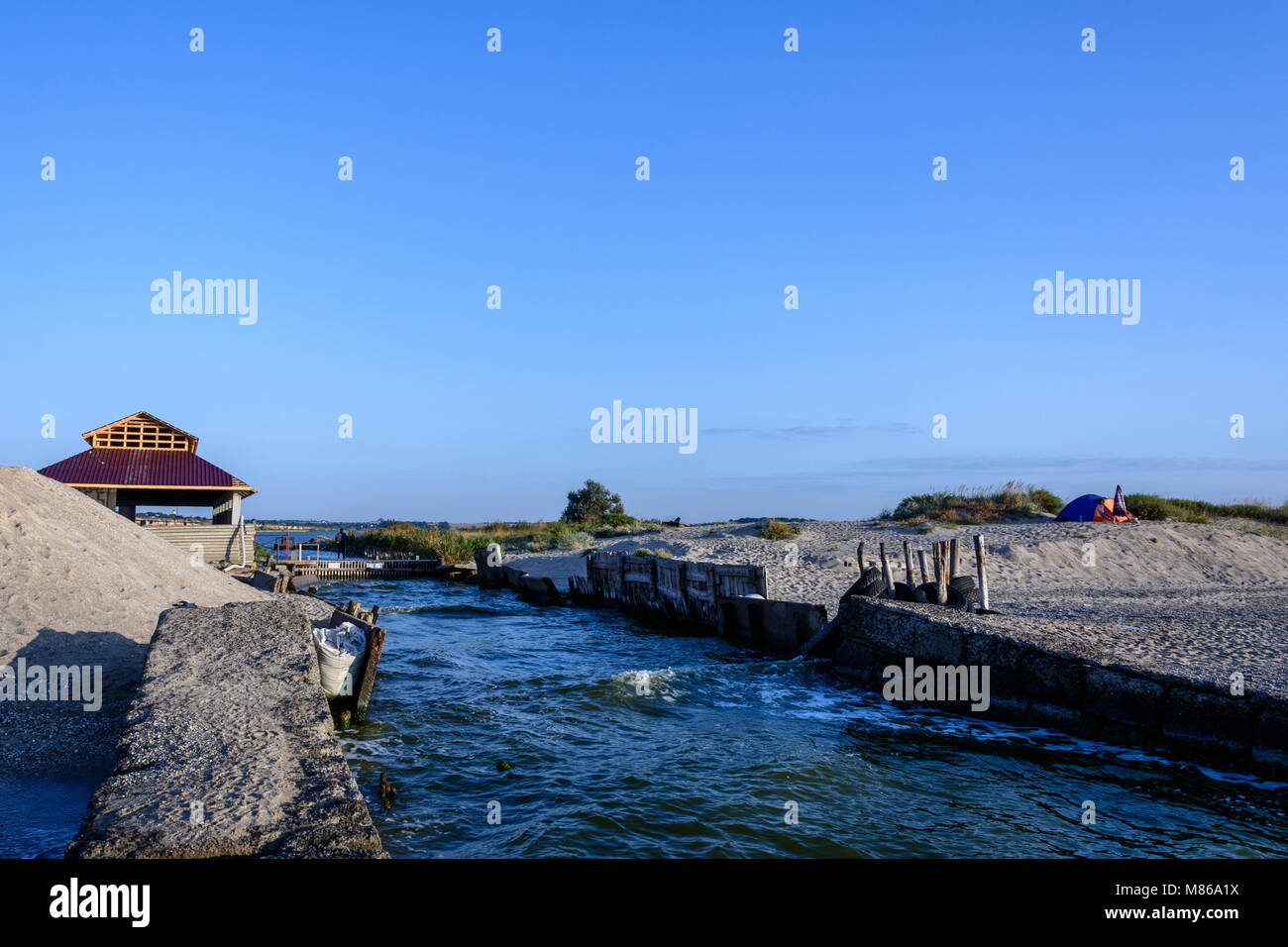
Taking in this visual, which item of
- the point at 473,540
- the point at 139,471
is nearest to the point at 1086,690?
the point at 139,471

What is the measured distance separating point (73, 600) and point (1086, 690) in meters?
13.3

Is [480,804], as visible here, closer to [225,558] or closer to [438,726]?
[438,726]

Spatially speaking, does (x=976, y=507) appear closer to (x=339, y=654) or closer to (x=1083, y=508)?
(x=1083, y=508)

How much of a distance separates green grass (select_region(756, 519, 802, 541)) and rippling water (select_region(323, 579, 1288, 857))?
804 inches

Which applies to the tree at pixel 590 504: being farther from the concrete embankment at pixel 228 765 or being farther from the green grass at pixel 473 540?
the concrete embankment at pixel 228 765

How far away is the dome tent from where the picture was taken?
32656mm

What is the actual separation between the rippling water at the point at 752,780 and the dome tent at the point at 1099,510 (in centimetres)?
2403

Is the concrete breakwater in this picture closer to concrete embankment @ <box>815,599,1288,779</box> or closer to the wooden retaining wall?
the wooden retaining wall

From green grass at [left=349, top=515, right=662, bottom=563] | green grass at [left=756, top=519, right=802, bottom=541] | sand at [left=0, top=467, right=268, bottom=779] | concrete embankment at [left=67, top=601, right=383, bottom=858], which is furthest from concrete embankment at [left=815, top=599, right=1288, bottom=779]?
green grass at [left=349, top=515, right=662, bottom=563]

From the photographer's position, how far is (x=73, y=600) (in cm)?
1095

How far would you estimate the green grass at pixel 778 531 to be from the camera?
34406mm

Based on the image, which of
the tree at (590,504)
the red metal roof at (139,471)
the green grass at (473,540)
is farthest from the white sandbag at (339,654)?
the tree at (590,504)
